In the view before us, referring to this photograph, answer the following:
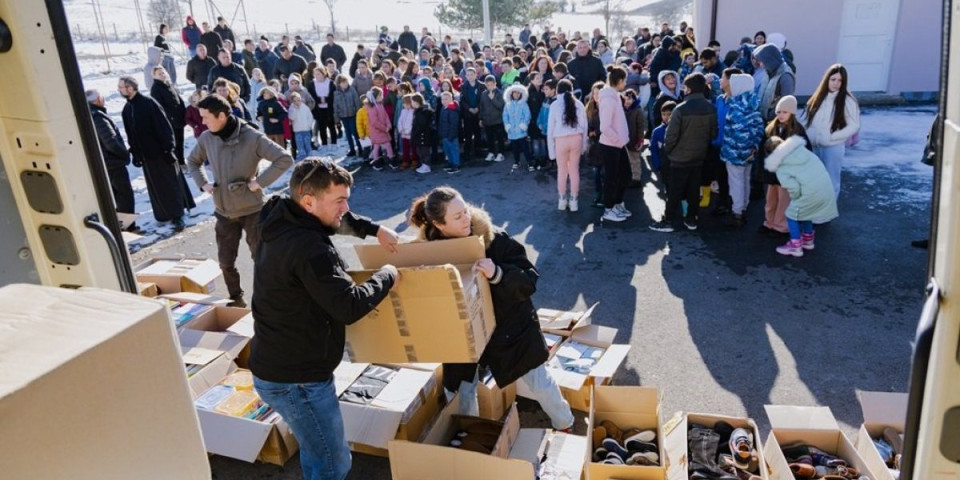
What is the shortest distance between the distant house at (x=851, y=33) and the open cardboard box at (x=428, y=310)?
490 inches

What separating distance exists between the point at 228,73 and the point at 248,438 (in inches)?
423

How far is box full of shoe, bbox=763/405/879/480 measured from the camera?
3.09 meters

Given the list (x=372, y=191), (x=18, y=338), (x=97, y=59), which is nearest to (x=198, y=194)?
(x=372, y=191)

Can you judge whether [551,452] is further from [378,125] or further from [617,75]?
[378,125]

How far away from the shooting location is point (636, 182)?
8.90 meters

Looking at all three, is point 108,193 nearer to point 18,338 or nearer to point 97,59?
point 18,338

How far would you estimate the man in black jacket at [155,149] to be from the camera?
752 cm

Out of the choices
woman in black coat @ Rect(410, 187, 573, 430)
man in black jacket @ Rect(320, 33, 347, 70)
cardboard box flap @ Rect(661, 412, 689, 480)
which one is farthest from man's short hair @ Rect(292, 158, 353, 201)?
man in black jacket @ Rect(320, 33, 347, 70)

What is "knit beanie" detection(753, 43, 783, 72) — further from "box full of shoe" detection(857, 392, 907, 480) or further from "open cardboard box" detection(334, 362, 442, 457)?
"open cardboard box" detection(334, 362, 442, 457)

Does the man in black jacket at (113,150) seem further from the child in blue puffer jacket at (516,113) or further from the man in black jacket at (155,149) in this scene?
the child in blue puffer jacket at (516,113)

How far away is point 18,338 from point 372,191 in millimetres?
8575

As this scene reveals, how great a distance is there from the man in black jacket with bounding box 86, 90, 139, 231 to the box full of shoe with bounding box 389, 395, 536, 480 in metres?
5.30

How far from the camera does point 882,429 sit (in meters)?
3.37

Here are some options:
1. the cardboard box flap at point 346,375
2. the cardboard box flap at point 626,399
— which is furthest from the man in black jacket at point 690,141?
the cardboard box flap at point 346,375
